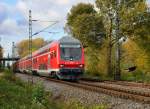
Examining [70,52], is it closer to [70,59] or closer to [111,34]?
[70,59]

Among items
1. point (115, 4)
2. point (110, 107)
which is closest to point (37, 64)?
point (115, 4)

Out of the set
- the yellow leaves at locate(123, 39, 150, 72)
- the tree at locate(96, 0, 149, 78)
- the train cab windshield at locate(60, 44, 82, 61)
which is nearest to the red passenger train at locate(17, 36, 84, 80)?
the train cab windshield at locate(60, 44, 82, 61)

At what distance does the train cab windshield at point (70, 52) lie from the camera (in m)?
33.2

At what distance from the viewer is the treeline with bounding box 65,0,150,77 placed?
41.0 m

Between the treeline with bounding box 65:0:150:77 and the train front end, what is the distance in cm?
858

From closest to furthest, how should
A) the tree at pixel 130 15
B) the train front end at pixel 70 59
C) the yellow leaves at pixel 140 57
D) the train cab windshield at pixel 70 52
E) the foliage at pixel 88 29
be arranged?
the train front end at pixel 70 59 → the train cab windshield at pixel 70 52 → the tree at pixel 130 15 → the yellow leaves at pixel 140 57 → the foliage at pixel 88 29

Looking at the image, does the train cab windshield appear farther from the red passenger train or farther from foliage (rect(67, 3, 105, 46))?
foliage (rect(67, 3, 105, 46))

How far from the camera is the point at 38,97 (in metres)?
17.4

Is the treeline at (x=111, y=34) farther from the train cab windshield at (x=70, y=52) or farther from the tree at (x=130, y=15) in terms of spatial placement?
the train cab windshield at (x=70, y=52)

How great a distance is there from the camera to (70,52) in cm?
3350

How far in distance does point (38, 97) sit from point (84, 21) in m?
33.1

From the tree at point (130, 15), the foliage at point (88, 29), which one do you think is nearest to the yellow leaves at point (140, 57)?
the tree at point (130, 15)

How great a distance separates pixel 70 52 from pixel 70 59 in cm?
67

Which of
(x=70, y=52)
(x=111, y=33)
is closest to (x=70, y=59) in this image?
(x=70, y=52)
